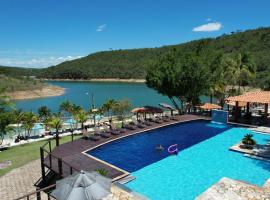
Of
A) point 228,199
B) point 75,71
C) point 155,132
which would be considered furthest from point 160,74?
point 75,71

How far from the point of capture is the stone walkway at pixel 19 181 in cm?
1127

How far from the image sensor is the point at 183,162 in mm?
14523

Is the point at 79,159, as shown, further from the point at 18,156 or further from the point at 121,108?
the point at 121,108

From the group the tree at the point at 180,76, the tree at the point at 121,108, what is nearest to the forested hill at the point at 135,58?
the tree at the point at 180,76

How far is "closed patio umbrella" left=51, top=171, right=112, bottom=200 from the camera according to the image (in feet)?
21.0

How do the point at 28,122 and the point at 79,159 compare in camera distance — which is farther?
the point at 28,122

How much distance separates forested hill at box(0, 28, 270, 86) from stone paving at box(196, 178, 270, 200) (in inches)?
2804

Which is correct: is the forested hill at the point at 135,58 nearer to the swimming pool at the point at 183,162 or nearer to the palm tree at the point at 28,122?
the swimming pool at the point at 183,162

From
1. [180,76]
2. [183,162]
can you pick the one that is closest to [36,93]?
[180,76]

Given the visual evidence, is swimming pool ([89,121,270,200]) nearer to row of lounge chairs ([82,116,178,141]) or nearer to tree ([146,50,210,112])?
row of lounge chairs ([82,116,178,141])

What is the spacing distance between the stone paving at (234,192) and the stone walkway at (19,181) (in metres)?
7.62

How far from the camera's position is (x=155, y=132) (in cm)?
2011

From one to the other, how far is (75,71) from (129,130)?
133m

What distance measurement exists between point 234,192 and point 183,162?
6.56 metres
